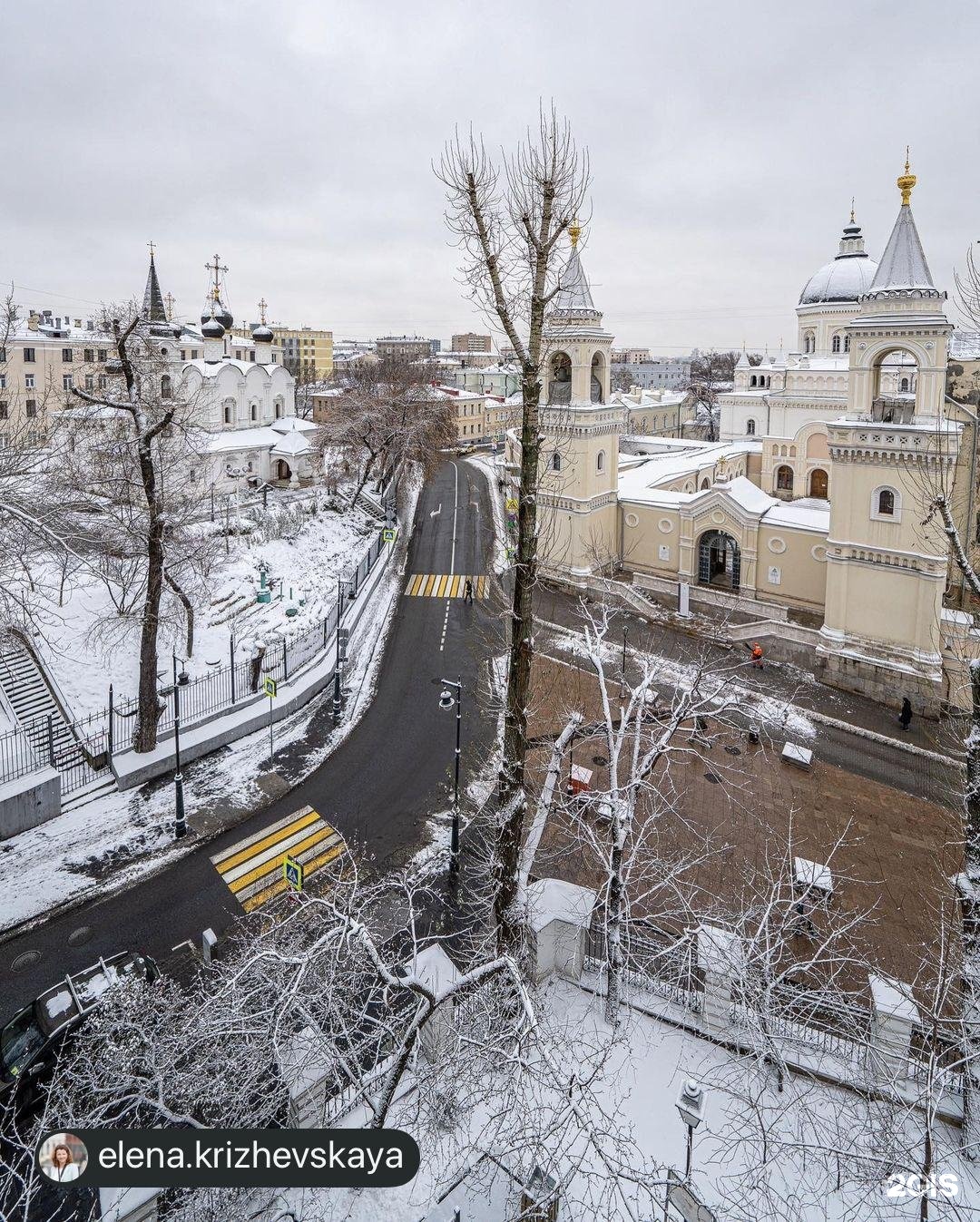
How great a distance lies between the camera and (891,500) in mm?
24250

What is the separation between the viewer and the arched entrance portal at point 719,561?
31828 mm

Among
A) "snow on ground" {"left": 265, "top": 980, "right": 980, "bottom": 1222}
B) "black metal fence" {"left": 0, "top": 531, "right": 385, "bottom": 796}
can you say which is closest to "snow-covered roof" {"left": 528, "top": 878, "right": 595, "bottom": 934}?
"snow on ground" {"left": 265, "top": 980, "right": 980, "bottom": 1222}

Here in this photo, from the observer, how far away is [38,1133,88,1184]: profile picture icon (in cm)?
600

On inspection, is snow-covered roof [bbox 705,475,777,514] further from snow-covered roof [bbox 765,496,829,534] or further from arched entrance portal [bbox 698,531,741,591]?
arched entrance portal [bbox 698,531,741,591]

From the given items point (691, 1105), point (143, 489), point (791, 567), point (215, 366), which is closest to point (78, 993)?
point (691, 1105)

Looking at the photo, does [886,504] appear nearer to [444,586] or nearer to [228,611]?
[444,586]

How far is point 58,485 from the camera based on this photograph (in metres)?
14.1

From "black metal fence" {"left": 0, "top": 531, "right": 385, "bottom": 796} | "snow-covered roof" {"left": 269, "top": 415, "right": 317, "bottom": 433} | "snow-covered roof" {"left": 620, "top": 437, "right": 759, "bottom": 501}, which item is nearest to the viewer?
"black metal fence" {"left": 0, "top": 531, "right": 385, "bottom": 796}

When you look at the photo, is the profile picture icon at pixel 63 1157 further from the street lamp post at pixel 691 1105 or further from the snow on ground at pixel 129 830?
the snow on ground at pixel 129 830

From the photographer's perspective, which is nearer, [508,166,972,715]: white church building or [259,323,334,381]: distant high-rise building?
[508,166,972,715]: white church building

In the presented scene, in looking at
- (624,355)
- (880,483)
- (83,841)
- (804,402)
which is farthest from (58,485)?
(624,355)

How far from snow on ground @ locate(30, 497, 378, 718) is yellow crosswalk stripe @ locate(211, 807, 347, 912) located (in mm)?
6391

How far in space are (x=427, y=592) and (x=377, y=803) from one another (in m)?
16.1

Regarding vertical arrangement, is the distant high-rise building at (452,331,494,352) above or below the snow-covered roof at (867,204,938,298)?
above
